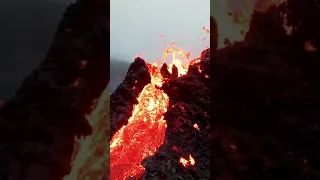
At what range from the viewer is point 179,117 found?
2.13 meters

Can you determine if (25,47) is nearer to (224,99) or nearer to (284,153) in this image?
(224,99)

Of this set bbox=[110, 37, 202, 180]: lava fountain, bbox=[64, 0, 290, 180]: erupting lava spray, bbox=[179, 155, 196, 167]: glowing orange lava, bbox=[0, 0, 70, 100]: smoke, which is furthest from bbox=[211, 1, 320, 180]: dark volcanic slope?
bbox=[0, 0, 70, 100]: smoke

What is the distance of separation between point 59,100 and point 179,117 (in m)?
0.71

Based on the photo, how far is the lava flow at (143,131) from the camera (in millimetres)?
2094

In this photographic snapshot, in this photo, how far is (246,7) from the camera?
1762 mm

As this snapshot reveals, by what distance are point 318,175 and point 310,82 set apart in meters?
0.41

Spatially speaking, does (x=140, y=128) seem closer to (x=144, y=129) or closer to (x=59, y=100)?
(x=144, y=129)

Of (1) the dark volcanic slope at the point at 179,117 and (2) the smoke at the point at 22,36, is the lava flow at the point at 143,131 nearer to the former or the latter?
(1) the dark volcanic slope at the point at 179,117

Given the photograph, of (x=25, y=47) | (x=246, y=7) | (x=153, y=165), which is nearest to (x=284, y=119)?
(x=246, y=7)

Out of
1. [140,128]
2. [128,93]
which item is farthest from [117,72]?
[140,128]

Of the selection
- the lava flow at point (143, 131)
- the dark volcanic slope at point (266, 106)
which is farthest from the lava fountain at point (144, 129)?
the dark volcanic slope at point (266, 106)

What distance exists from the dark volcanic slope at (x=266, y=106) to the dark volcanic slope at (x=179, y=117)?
0.33 metres

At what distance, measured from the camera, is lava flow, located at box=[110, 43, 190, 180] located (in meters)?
2.09

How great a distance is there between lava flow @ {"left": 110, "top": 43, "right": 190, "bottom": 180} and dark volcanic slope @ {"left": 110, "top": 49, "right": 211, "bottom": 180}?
4 cm
